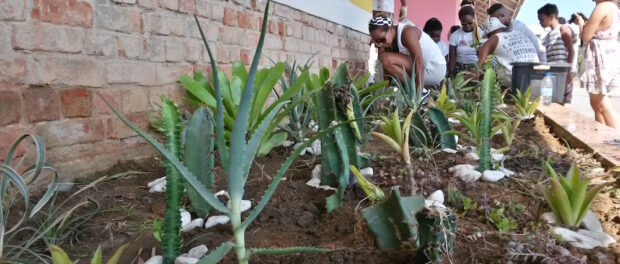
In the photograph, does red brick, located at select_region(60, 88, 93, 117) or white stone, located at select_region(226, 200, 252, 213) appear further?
red brick, located at select_region(60, 88, 93, 117)

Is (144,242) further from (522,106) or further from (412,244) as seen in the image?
(522,106)

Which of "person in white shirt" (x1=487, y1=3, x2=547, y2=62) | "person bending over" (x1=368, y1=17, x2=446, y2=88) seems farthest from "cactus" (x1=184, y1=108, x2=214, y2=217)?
"person in white shirt" (x1=487, y1=3, x2=547, y2=62)

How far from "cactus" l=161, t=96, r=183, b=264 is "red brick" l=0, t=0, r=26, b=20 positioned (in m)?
0.91

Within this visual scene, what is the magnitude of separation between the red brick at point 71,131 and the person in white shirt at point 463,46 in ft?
14.4

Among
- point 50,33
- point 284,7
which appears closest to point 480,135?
point 50,33

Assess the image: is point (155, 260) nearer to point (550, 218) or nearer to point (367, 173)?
point (367, 173)

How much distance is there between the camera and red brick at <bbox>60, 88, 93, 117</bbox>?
1837 mm

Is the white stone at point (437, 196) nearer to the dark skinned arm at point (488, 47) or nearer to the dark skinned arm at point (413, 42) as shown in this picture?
the dark skinned arm at point (413, 42)

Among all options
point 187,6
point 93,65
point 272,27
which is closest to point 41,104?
point 93,65

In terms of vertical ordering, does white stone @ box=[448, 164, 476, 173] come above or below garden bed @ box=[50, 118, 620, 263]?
above

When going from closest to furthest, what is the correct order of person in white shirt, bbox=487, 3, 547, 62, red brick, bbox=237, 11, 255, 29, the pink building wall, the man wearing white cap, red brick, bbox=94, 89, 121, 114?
red brick, bbox=94, 89, 121, 114, red brick, bbox=237, 11, 255, 29, the man wearing white cap, person in white shirt, bbox=487, 3, 547, 62, the pink building wall

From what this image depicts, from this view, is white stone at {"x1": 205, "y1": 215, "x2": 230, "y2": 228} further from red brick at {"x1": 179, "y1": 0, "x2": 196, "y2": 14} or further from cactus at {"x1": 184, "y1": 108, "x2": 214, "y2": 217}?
red brick at {"x1": 179, "y1": 0, "x2": 196, "y2": 14}

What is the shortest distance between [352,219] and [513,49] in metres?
4.24

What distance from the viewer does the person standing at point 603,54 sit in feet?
12.9
